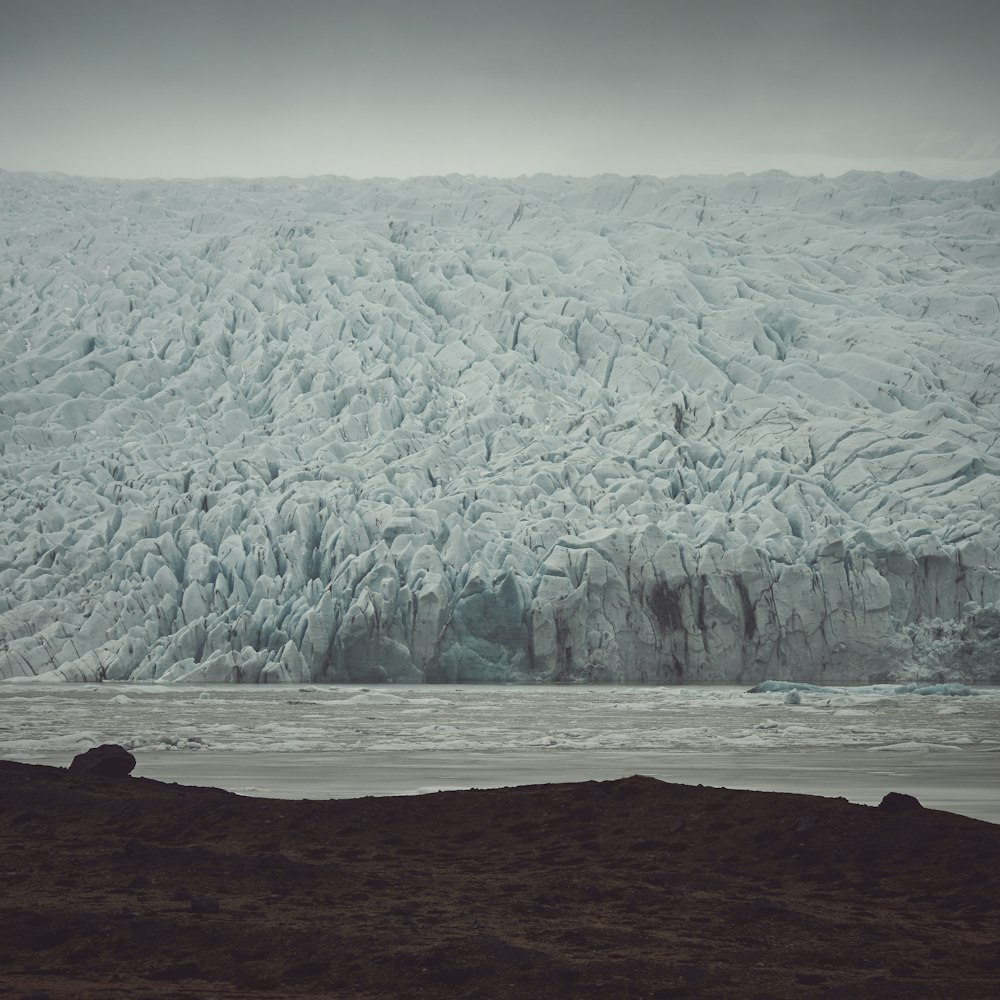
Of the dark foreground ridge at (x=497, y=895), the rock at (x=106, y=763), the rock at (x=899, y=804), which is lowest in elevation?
the rock at (x=106, y=763)

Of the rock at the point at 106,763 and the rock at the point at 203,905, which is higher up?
the rock at the point at 203,905

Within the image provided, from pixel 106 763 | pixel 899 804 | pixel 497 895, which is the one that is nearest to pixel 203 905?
pixel 497 895

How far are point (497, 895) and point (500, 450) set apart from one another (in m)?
28.9

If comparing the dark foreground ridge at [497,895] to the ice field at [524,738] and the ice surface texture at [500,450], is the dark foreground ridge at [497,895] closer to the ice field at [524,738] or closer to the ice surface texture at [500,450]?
the ice field at [524,738]

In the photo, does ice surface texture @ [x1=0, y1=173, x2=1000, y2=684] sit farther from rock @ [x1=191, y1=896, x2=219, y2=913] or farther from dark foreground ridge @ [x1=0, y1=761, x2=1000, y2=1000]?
rock @ [x1=191, y1=896, x2=219, y2=913]

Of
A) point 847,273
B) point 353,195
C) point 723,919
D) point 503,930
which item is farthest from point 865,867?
point 353,195

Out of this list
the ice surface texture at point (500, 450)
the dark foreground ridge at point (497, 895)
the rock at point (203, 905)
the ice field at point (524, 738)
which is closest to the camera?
the dark foreground ridge at point (497, 895)

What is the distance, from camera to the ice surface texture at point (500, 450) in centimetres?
2845

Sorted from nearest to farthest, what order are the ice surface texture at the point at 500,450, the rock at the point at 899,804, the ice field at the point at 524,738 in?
1. the rock at the point at 899,804
2. the ice field at the point at 524,738
3. the ice surface texture at the point at 500,450

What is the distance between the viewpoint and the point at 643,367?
119ft

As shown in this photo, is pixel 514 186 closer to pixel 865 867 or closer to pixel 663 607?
pixel 663 607

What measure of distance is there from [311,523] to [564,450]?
716 cm

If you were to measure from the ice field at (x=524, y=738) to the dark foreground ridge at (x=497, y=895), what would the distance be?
1.94m

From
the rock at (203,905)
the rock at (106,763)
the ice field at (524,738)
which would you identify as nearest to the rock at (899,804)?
the ice field at (524,738)
